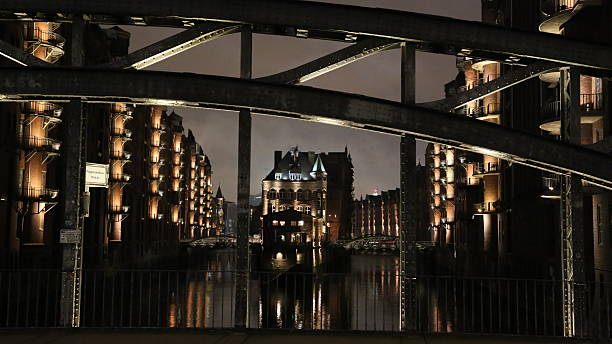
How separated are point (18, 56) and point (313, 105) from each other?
15.5ft

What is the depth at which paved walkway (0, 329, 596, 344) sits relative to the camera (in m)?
9.10

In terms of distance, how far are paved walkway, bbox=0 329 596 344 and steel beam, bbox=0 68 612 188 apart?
114 inches

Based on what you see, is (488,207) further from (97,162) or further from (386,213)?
(386,213)

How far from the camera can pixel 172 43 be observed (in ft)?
32.7

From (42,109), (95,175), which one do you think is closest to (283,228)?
(42,109)

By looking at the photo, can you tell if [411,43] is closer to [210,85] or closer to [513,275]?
[210,85]

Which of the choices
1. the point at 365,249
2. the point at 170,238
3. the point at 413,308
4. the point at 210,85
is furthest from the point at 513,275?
the point at 365,249

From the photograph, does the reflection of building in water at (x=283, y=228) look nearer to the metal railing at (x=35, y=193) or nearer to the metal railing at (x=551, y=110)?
the metal railing at (x=35, y=193)

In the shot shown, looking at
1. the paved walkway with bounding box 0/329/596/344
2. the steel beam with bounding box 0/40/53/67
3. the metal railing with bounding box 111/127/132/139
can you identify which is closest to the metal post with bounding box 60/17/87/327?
the paved walkway with bounding box 0/329/596/344

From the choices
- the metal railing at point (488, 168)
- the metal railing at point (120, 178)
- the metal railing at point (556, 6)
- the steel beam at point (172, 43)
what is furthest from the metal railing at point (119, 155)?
the steel beam at point (172, 43)

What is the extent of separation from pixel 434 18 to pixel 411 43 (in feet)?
1.74

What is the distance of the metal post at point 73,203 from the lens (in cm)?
986

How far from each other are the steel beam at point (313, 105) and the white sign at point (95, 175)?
149 centimetres

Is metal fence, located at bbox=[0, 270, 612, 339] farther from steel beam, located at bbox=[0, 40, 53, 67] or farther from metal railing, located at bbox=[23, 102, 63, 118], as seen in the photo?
steel beam, located at bbox=[0, 40, 53, 67]
